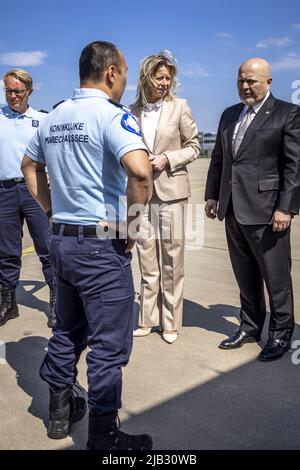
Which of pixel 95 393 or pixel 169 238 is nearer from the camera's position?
pixel 95 393

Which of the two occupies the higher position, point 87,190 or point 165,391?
Result: point 87,190

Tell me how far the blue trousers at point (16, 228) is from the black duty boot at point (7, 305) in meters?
0.05

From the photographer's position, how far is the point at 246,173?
134 inches

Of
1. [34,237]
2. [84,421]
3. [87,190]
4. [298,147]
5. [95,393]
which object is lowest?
[84,421]

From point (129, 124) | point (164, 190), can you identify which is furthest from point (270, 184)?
point (129, 124)

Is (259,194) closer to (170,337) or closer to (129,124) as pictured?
(170,337)

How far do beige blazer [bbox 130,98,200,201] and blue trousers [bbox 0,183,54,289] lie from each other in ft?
3.76

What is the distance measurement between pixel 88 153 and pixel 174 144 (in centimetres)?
166

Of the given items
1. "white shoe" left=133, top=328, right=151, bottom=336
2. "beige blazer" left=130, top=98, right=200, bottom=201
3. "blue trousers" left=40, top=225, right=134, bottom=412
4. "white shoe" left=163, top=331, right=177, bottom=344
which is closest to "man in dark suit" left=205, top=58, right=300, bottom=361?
"beige blazer" left=130, top=98, right=200, bottom=201

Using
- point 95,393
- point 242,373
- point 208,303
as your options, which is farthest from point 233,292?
point 95,393

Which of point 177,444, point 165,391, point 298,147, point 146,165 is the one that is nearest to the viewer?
point 146,165

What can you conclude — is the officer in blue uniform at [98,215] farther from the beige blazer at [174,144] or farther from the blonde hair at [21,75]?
the blonde hair at [21,75]

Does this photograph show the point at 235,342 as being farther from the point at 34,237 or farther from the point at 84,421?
the point at 34,237

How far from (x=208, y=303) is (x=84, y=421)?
219 centimetres
